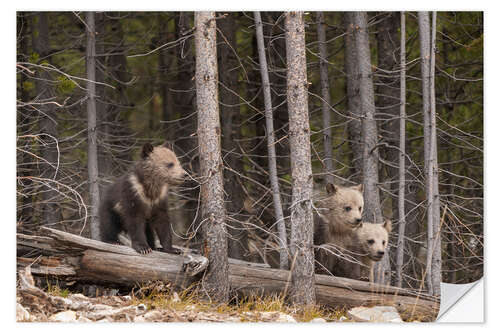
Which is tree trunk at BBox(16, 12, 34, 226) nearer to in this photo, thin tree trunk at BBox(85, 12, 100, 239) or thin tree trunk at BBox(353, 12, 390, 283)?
thin tree trunk at BBox(85, 12, 100, 239)

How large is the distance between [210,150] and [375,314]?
2219mm

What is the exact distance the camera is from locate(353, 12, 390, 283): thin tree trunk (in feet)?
23.1

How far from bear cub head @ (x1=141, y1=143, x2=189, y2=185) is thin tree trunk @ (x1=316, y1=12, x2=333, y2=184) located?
1880mm

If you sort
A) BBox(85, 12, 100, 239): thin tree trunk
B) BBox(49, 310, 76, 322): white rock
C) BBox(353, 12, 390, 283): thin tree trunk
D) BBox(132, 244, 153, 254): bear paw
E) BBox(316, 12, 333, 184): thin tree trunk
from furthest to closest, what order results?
BBox(316, 12, 333, 184): thin tree trunk, BBox(85, 12, 100, 239): thin tree trunk, BBox(353, 12, 390, 283): thin tree trunk, BBox(132, 244, 153, 254): bear paw, BBox(49, 310, 76, 322): white rock

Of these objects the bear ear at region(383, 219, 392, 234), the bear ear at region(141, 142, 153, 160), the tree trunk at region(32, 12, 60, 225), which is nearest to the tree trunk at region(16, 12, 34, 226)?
the tree trunk at region(32, 12, 60, 225)

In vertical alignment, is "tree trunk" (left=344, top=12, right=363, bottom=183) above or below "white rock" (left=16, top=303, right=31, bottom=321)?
above

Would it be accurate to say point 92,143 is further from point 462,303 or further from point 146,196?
point 462,303

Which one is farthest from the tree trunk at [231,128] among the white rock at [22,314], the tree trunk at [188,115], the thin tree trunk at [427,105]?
the white rock at [22,314]

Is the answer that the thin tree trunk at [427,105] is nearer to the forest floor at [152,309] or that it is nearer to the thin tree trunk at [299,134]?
the forest floor at [152,309]

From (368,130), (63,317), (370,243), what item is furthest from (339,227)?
(63,317)

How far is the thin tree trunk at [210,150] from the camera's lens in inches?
229

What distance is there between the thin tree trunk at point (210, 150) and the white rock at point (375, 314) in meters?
1.33

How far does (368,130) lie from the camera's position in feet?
23.4

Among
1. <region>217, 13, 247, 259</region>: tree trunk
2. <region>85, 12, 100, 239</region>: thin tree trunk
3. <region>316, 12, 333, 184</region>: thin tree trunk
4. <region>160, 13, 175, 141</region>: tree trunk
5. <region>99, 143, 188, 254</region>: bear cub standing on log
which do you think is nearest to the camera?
<region>99, 143, 188, 254</region>: bear cub standing on log
